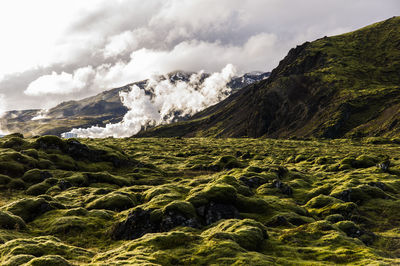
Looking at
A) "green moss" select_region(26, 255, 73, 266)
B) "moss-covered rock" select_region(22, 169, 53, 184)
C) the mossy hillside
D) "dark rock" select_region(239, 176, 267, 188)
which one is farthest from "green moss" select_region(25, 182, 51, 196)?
"green moss" select_region(26, 255, 73, 266)

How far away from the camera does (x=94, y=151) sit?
101 meters

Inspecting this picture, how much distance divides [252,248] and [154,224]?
42.4 ft

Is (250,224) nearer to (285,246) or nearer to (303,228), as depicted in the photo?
(285,246)

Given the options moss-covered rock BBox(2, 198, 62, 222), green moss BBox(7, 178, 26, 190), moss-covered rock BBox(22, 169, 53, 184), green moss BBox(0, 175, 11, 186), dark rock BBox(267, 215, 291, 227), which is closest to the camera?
dark rock BBox(267, 215, 291, 227)

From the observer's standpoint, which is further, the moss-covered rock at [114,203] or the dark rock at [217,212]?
the moss-covered rock at [114,203]

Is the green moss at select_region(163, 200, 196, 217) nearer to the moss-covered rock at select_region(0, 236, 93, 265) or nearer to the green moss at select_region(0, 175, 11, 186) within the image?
the moss-covered rock at select_region(0, 236, 93, 265)

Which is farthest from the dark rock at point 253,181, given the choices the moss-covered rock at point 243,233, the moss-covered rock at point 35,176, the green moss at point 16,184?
the green moss at point 16,184

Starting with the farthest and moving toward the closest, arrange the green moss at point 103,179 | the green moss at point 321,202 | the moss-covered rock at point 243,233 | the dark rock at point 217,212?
the green moss at point 103,179
the green moss at point 321,202
the dark rock at point 217,212
the moss-covered rock at point 243,233

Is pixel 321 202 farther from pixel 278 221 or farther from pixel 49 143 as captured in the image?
pixel 49 143

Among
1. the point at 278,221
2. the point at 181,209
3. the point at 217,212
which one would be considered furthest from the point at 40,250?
the point at 278,221

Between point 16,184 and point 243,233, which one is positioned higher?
point 16,184

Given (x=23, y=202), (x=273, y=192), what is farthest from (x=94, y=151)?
(x=273, y=192)

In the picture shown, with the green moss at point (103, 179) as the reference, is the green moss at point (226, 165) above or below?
below

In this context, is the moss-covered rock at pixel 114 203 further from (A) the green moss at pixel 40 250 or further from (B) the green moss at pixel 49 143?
(B) the green moss at pixel 49 143
